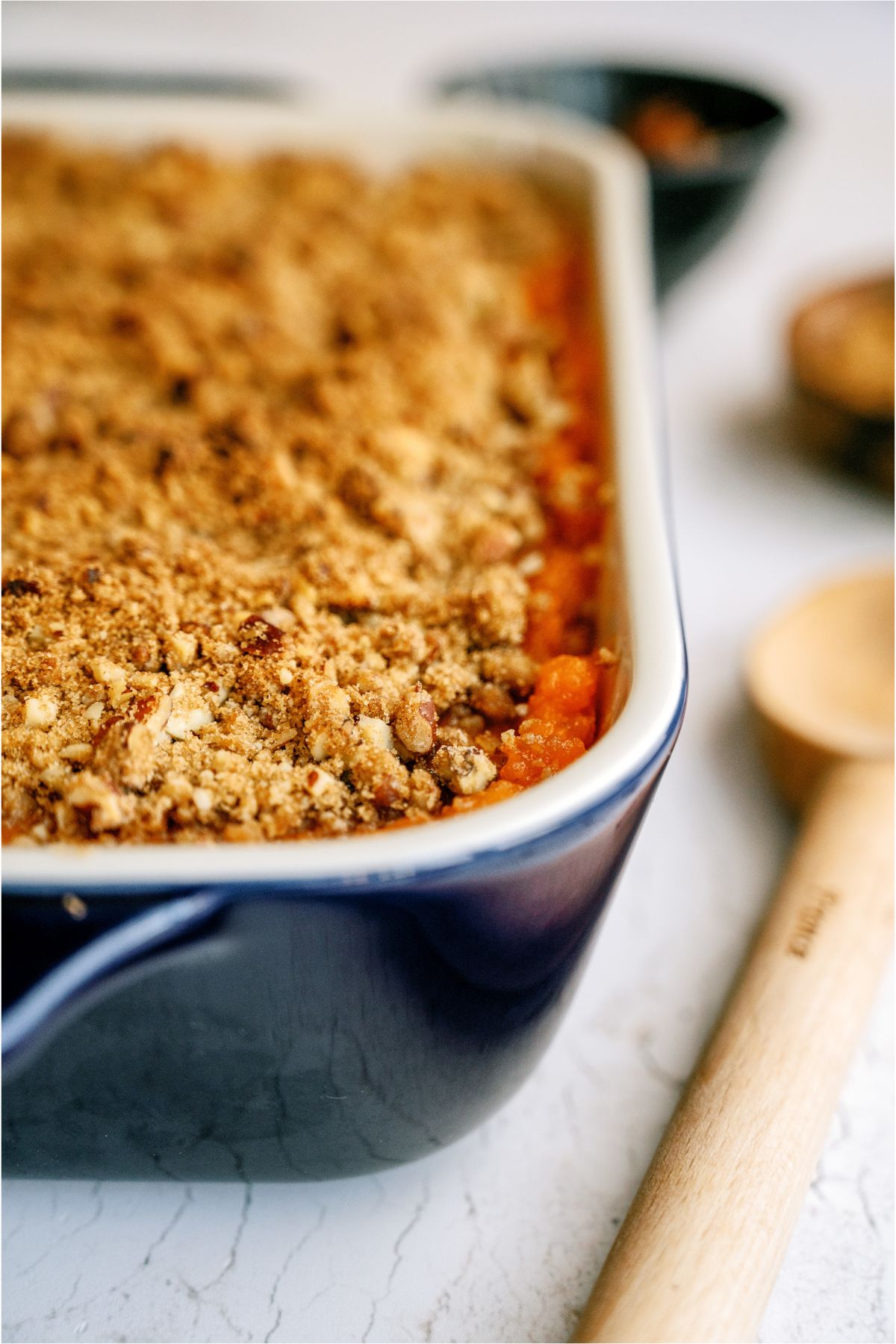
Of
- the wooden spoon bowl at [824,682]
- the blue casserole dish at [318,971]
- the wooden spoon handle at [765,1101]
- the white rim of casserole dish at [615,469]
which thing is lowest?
the wooden spoon handle at [765,1101]

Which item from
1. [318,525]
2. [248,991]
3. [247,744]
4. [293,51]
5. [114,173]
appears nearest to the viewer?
[248,991]

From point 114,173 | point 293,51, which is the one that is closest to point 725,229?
point 114,173

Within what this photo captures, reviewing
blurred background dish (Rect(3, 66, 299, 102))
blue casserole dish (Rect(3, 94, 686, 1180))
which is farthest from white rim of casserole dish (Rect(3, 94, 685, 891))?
blurred background dish (Rect(3, 66, 299, 102))

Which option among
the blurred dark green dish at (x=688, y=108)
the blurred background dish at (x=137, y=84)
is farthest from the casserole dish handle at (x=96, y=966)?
the blurred background dish at (x=137, y=84)

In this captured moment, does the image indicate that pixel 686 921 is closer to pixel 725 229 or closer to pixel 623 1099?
pixel 623 1099

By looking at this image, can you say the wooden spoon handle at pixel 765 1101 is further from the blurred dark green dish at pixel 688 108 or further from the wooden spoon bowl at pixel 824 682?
the blurred dark green dish at pixel 688 108

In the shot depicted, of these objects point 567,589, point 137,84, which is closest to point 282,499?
point 567,589
